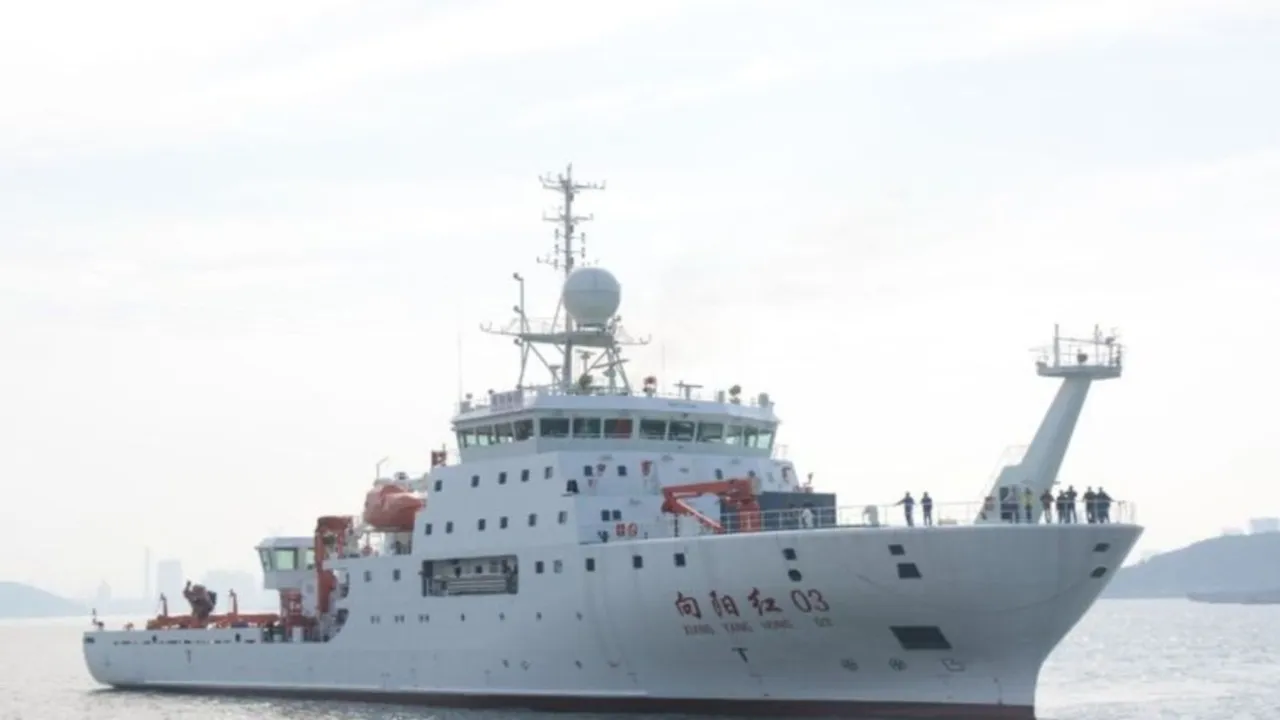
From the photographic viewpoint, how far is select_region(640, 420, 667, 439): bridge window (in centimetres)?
4081

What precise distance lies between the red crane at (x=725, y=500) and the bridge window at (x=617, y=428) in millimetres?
2507

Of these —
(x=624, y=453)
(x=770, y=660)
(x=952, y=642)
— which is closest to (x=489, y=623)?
(x=624, y=453)

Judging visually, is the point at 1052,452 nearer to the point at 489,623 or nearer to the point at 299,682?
the point at 489,623

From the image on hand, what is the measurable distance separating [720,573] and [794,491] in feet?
20.3

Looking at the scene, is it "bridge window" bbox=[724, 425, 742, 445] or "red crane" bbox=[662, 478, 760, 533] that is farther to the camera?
"bridge window" bbox=[724, 425, 742, 445]

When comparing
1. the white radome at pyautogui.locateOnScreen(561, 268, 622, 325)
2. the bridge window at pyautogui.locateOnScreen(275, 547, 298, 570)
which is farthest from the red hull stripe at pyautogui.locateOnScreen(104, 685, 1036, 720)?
the white radome at pyautogui.locateOnScreen(561, 268, 622, 325)

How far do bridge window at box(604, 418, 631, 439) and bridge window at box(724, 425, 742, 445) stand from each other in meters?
2.73

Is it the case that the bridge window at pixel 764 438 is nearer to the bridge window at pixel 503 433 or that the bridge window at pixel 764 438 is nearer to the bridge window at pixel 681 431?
the bridge window at pixel 681 431

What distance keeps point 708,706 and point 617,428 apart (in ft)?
23.3

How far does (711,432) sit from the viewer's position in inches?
1646

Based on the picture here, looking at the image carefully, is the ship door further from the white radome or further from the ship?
the white radome

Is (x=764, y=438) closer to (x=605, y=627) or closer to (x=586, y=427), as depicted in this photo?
(x=586, y=427)

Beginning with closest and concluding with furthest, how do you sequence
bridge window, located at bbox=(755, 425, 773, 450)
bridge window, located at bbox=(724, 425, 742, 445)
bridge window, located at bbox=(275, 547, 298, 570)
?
bridge window, located at bbox=(724, 425, 742, 445) → bridge window, located at bbox=(755, 425, 773, 450) → bridge window, located at bbox=(275, 547, 298, 570)

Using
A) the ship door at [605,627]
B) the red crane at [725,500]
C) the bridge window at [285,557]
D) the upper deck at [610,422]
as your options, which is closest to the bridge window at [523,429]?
the upper deck at [610,422]
